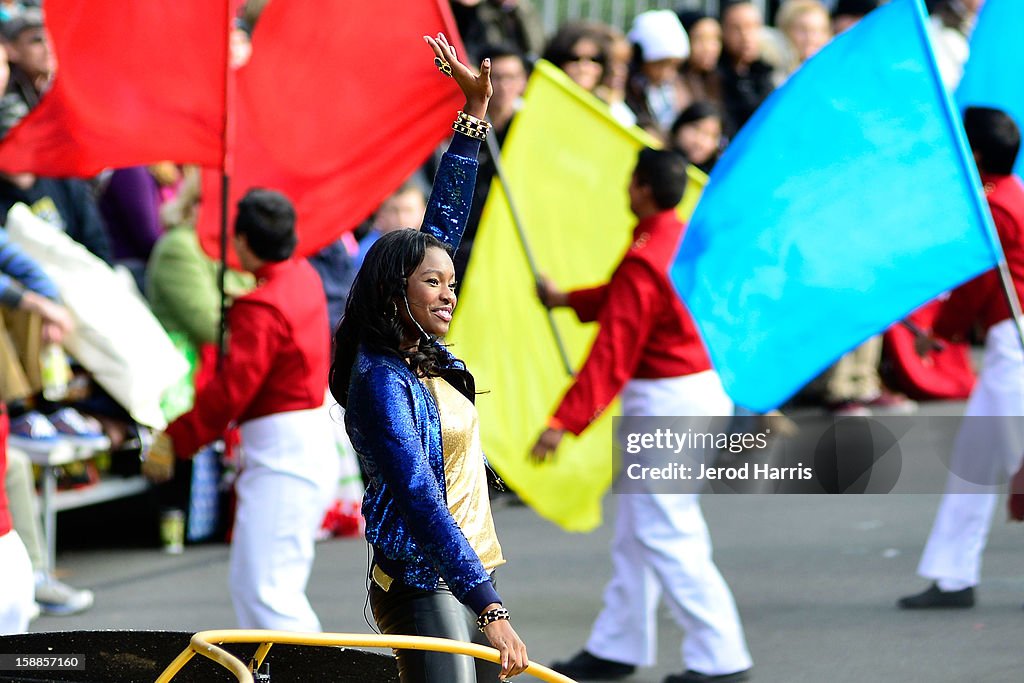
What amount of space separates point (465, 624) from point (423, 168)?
742 cm

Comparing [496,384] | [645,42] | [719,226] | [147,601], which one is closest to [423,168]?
[645,42]

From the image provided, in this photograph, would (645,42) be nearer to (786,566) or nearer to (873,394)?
(873,394)

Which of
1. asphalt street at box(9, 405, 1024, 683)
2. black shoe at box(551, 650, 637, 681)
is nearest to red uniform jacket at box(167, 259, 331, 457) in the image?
asphalt street at box(9, 405, 1024, 683)

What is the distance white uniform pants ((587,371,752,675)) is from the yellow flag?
3.63 ft

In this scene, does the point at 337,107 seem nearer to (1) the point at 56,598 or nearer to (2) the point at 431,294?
(1) the point at 56,598

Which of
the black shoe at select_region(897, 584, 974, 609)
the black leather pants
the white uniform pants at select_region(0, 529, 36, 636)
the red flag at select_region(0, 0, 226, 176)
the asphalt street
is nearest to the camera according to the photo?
the black leather pants

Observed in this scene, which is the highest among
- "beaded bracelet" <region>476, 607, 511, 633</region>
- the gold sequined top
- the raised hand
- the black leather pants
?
the raised hand

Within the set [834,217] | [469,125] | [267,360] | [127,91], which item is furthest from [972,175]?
[127,91]

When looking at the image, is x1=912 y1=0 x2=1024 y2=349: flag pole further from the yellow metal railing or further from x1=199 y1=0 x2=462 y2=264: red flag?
the yellow metal railing

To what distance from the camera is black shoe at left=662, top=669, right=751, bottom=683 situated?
6.29 m

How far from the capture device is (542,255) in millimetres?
8242

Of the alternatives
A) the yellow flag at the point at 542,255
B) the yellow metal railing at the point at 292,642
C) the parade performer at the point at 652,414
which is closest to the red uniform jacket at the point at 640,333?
the parade performer at the point at 652,414

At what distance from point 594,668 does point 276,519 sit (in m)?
1.46

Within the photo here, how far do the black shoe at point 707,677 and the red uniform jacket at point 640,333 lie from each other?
1065 millimetres
